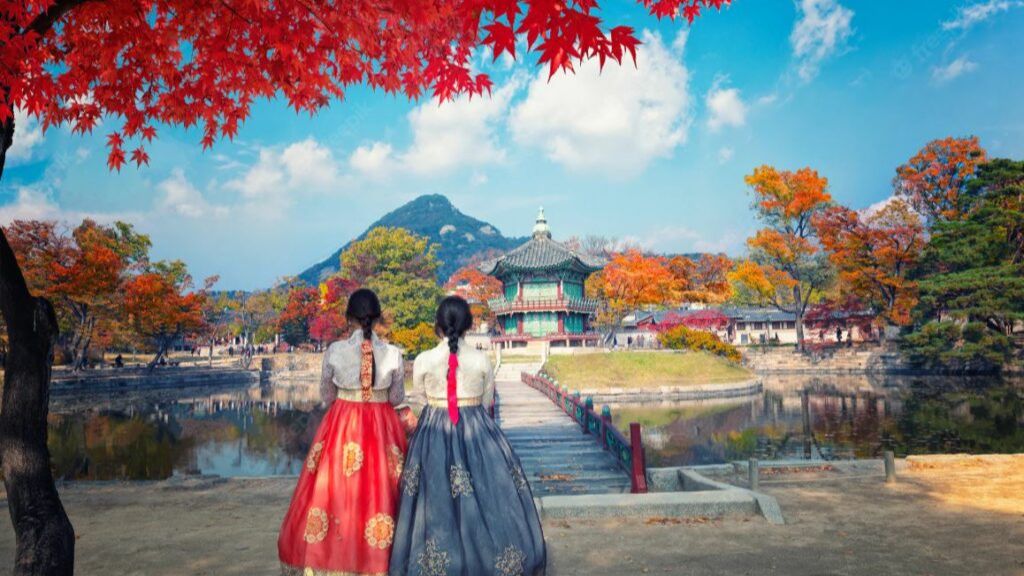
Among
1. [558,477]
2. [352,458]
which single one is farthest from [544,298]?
[352,458]

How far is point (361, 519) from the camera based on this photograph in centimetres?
323

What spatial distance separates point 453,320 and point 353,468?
991mm

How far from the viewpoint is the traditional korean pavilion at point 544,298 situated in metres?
37.5

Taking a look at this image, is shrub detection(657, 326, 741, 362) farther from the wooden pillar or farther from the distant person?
the distant person

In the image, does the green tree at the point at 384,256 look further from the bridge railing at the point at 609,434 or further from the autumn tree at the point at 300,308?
the bridge railing at the point at 609,434

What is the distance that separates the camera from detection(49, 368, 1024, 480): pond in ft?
45.2

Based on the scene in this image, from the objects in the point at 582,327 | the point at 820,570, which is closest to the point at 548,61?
the point at 820,570

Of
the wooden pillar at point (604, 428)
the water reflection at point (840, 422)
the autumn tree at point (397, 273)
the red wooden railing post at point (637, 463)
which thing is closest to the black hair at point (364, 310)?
the red wooden railing post at point (637, 463)

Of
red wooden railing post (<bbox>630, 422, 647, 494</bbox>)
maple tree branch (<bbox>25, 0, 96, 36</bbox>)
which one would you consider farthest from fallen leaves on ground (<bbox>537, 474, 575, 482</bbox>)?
maple tree branch (<bbox>25, 0, 96, 36</bbox>)

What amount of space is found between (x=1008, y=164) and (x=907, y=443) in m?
24.2

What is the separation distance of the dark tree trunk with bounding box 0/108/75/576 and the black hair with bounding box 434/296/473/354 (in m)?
2.89

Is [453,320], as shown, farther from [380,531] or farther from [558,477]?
[558,477]

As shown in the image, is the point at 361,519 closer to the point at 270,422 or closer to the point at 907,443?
the point at 907,443

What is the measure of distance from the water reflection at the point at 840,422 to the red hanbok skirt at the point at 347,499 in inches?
433
